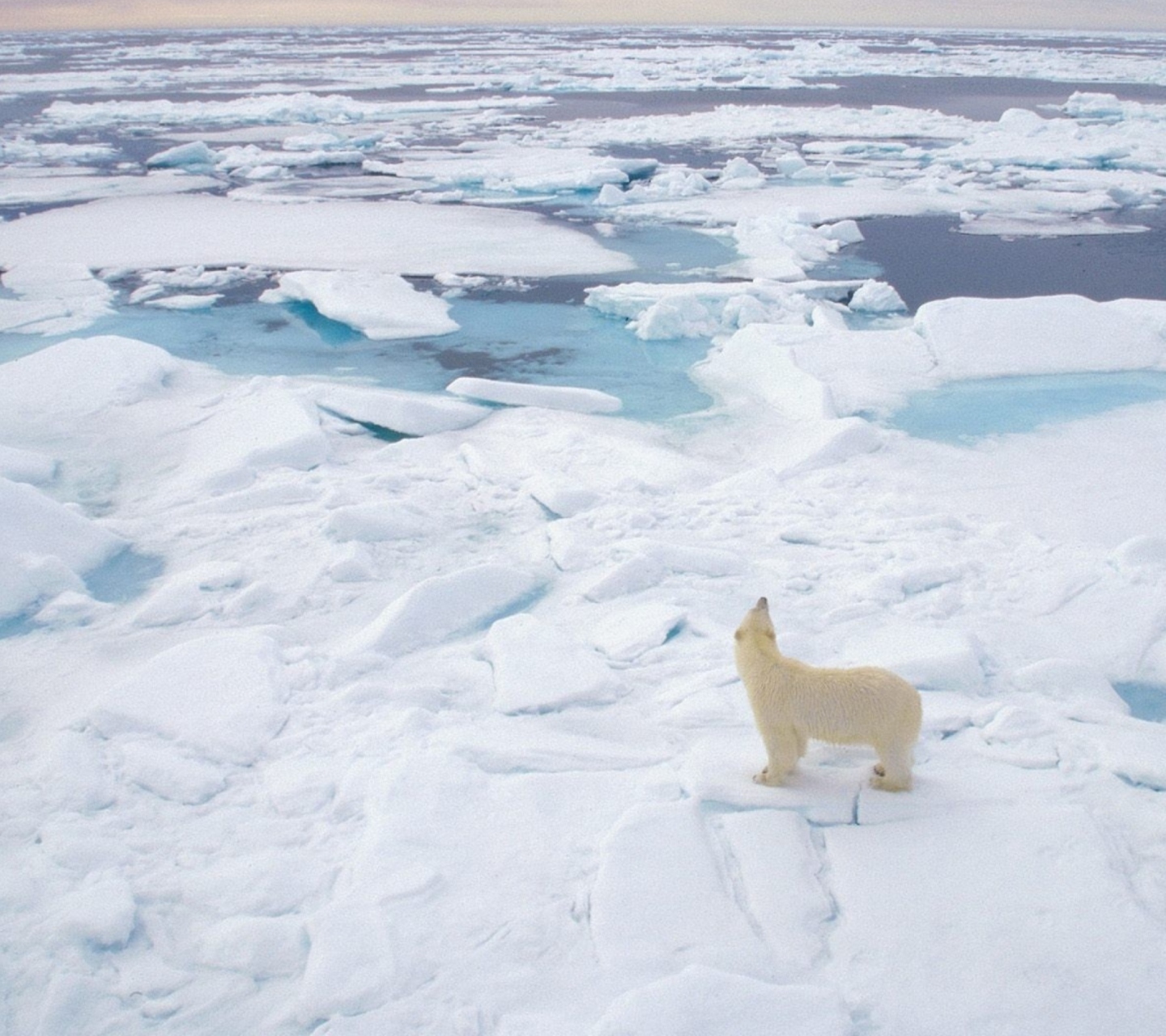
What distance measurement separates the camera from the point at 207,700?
2861 mm

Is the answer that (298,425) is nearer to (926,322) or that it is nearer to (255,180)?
(926,322)

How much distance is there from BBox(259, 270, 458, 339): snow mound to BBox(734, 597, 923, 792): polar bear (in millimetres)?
6097

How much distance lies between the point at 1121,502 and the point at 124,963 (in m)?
4.63

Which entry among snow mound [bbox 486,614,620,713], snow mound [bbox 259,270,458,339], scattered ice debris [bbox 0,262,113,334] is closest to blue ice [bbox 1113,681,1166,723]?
snow mound [bbox 486,614,620,713]

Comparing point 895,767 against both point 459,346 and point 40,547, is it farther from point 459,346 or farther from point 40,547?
point 459,346

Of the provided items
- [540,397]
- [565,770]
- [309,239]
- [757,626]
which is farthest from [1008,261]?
[565,770]

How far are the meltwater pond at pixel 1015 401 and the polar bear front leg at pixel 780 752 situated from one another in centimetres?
355

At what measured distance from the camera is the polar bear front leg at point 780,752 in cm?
232

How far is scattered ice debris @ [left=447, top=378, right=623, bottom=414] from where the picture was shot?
5992 millimetres

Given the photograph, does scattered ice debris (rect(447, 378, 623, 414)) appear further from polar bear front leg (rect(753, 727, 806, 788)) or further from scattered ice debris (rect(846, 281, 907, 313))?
polar bear front leg (rect(753, 727, 806, 788))

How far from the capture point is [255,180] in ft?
54.8

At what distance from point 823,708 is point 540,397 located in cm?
407

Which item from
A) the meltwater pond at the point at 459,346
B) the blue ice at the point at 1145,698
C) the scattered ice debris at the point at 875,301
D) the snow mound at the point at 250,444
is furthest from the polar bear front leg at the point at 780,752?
the scattered ice debris at the point at 875,301

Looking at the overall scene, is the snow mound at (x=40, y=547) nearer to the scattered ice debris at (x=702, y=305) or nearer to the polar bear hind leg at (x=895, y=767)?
the polar bear hind leg at (x=895, y=767)
